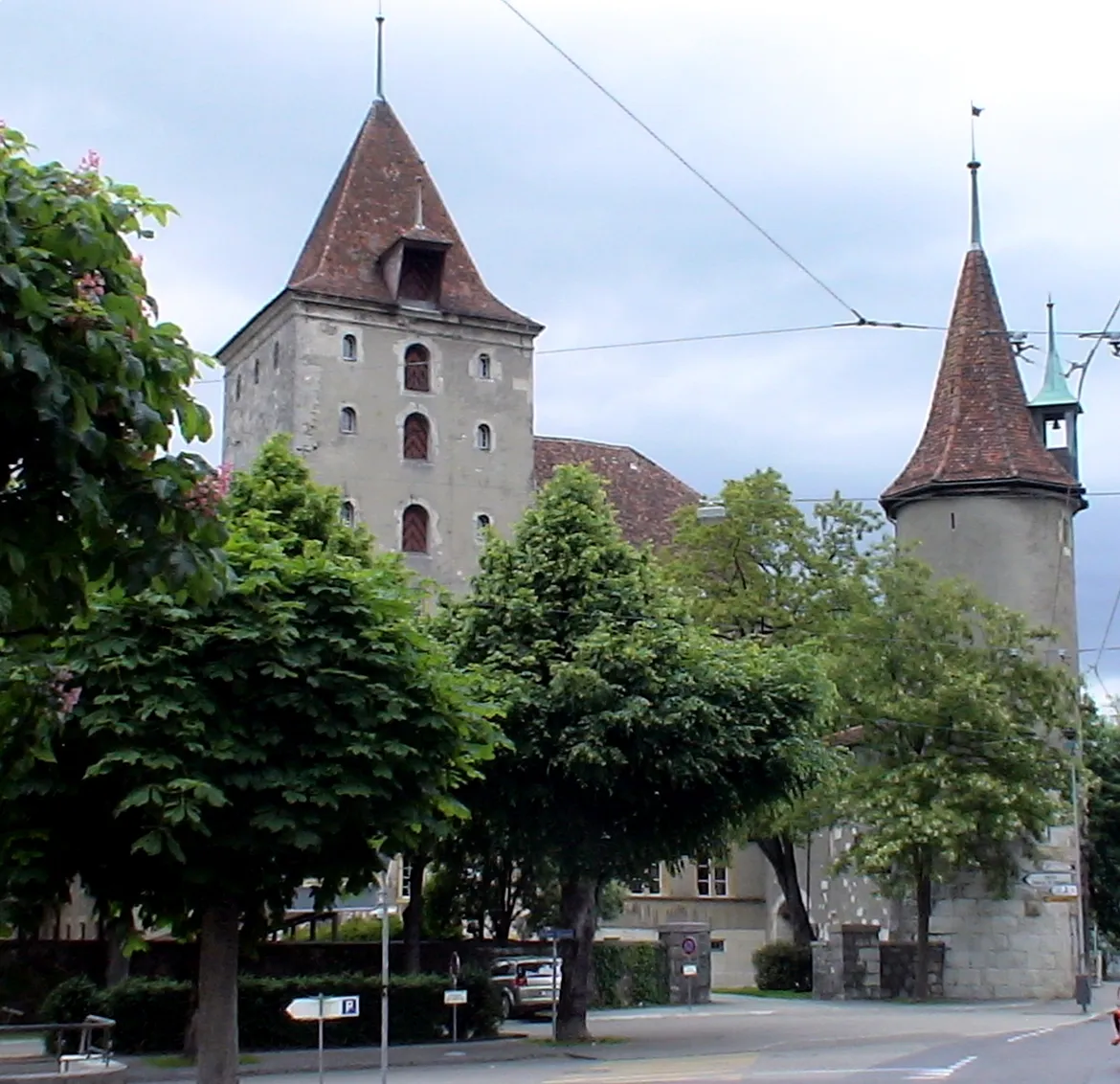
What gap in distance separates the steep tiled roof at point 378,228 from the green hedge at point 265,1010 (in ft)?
109

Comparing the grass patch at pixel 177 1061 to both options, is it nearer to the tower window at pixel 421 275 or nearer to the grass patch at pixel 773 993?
the grass patch at pixel 773 993

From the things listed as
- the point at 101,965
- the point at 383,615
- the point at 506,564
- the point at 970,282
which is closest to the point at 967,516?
the point at 970,282

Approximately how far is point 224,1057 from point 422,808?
2.96m

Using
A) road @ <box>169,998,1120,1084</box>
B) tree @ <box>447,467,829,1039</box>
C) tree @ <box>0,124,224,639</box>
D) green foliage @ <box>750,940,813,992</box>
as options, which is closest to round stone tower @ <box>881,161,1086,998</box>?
green foliage @ <box>750,940,813,992</box>

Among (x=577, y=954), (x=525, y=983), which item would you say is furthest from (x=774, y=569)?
(x=577, y=954)

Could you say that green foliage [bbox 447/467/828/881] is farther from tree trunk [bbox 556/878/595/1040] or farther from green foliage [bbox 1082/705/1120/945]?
green foliage [bbox 1082/705/1120/945]

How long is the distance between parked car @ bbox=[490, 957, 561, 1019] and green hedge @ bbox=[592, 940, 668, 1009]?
3638 mm

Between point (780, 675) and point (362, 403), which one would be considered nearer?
point (780, 675)

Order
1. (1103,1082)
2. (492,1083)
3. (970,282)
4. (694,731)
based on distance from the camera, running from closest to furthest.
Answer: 1. (1103,1082)
2. (492,1083)
3. (694,731)
4. (970,282)

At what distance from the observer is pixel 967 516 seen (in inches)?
2005

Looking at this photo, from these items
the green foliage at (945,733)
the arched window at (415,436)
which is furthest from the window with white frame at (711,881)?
the arched window at (415,436)

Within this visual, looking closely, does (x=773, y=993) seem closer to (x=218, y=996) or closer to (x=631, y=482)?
(x=631, y=482)

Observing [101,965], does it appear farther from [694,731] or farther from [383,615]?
[383,615]

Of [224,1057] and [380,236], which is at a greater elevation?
[380,236]
